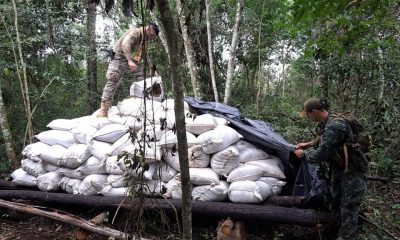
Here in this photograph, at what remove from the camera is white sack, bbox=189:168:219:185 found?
3.75m

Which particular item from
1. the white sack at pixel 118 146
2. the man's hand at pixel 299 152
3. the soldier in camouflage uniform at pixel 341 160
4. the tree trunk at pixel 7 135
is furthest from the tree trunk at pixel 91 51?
the soldier in camouflage uniform at pixel 341 160

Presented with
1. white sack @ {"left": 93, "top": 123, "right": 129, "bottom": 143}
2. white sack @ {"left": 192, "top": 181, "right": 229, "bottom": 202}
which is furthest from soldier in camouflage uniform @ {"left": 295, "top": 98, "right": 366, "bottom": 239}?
white sack @ {"left": 93, "top": 123, "right": 129, "bottom": 143}

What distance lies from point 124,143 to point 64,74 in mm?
4903

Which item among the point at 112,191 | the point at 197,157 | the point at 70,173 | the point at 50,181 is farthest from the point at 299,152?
the point at 50,181

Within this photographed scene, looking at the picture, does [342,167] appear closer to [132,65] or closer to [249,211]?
[249,211]

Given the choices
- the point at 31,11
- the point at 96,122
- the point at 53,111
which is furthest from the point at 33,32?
the point at 96,122

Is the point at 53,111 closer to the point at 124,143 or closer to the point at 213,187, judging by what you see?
the point at 124,143

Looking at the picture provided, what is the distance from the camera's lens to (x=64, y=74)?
328 inches

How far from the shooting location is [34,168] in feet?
15.0

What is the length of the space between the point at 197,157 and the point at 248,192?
25.8 inches

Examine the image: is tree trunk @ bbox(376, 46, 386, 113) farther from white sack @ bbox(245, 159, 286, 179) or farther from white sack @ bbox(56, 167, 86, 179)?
white sack @ bbox(56, 167, 86, 179)

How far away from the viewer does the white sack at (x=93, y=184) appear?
4215 mm

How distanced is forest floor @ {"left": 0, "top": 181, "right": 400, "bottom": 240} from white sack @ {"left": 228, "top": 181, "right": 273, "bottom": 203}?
40cm

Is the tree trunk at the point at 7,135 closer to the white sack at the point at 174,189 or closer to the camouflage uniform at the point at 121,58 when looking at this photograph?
the camouflage uniform at the point at 121,58
